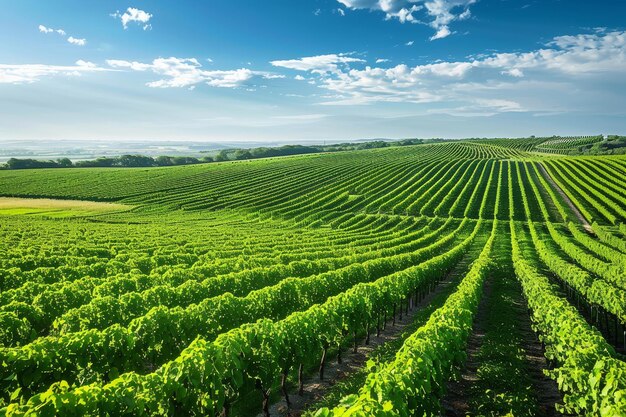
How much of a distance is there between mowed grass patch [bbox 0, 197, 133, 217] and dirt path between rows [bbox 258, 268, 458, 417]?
251 ft

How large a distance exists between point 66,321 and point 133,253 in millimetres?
19216

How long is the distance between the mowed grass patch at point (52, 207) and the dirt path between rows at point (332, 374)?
251 feet

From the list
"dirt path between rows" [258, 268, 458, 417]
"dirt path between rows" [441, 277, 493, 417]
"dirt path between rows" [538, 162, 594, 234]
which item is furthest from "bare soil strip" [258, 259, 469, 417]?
"dirt path between rows" [538, 162, 594, 234]

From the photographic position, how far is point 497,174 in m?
112

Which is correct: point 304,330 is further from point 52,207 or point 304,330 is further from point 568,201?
point 52,207

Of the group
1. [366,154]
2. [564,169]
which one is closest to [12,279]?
[564,169]

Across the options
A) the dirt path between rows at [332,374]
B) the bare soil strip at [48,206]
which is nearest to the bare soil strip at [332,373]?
the dirt path between rows at [332,374]

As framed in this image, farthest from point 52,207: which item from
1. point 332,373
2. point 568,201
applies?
point 568,201

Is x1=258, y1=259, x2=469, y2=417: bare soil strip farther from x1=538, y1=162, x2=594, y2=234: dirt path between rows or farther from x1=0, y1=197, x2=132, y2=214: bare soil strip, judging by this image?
x1=0, y1=197, x2=132, y2=214: bare soil strip

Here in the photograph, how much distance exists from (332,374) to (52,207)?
9184 centimetres

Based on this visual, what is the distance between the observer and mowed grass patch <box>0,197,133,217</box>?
257 feet

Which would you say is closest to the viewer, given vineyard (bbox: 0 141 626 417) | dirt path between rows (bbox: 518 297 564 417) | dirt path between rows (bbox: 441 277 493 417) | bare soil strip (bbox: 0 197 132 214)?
vineyard (bbox: 0 141 626 417)

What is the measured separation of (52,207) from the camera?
85.7 m

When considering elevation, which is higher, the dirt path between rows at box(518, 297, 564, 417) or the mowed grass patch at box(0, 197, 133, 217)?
the dirt path between rows at box(518, 297, 564, 417)
